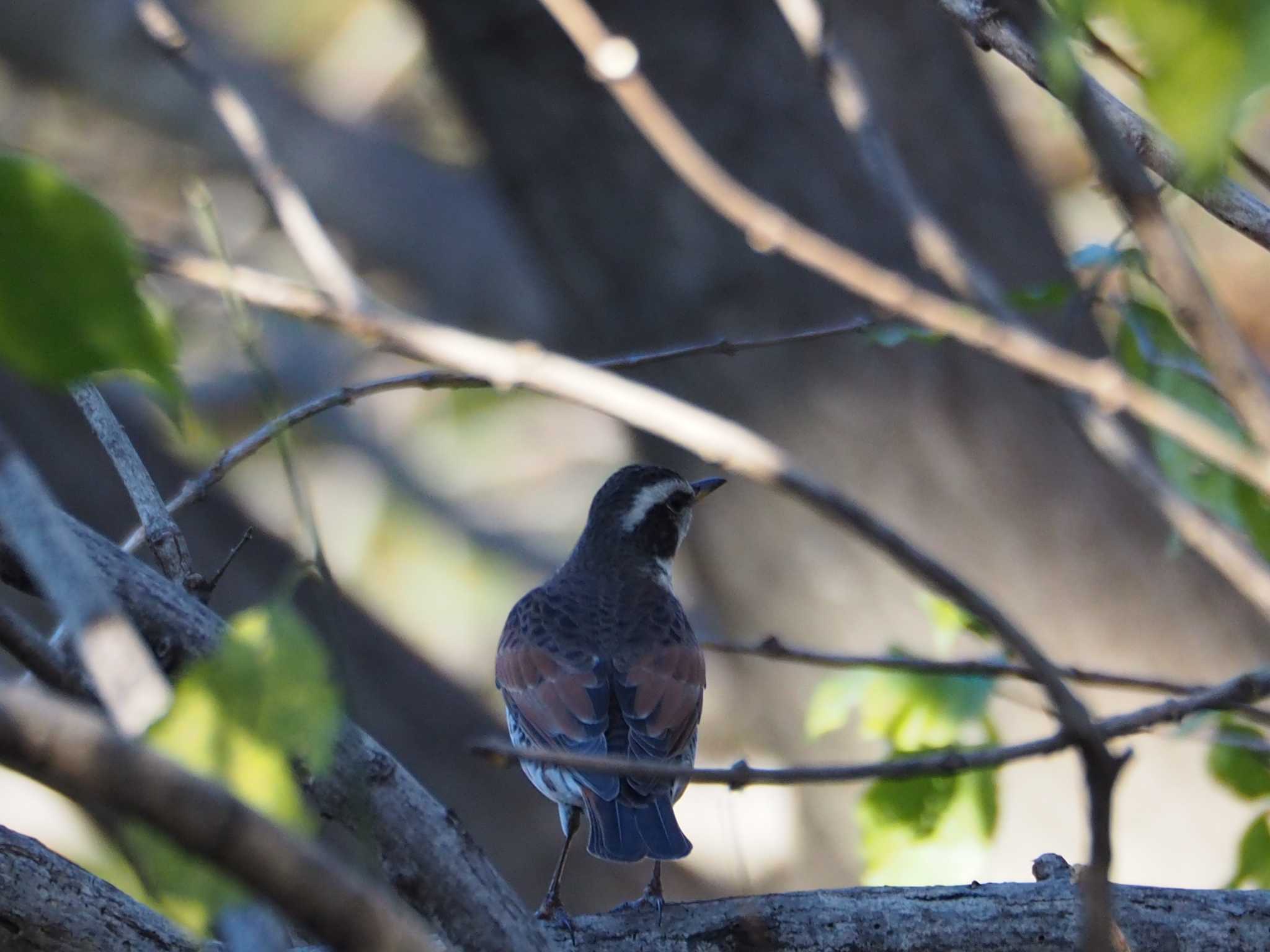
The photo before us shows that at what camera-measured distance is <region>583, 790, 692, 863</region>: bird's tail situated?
3244 mm

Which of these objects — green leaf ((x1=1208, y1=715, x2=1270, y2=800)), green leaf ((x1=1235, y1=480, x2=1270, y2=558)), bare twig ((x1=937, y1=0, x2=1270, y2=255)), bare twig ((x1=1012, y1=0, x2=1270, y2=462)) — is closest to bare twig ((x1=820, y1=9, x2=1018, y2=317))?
bare twig ((x1=937, y1=0, x2=1270, y2=255))

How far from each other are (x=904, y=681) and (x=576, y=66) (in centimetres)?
380

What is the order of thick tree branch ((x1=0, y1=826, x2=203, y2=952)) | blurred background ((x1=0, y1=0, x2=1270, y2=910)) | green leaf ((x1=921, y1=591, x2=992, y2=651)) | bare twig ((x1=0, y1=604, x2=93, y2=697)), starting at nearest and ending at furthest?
1. bare twig ((x1=0, y1=604, x2=93, y2=697))
2. thick tree branch ((x1=0, y1=826, x2=203, y2=952))
3. green leaf ((x1=921, y1=591, x2=992, y2=651))
4. blurred background ((x1=0, y1=0, x2=1270, y2=910))

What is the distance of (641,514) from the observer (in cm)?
476

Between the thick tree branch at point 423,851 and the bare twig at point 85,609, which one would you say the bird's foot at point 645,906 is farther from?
the bare twig at point 85,609

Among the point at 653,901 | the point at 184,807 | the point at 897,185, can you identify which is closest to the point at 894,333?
the point at 897,185

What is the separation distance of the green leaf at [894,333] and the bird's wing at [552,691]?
4.58 feet

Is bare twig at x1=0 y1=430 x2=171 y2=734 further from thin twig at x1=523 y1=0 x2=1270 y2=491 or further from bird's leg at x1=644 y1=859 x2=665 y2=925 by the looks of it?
bird's leg at x1=644 y1=859 x2=665 y2=925

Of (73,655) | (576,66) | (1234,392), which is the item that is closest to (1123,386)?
(1234,392)

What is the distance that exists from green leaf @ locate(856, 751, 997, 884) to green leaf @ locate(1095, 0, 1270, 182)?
2.28 meters

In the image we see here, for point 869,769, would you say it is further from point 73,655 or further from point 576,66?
point 576,66

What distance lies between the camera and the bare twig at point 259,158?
1.40 meters

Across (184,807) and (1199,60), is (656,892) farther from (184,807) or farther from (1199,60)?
(1199,60)

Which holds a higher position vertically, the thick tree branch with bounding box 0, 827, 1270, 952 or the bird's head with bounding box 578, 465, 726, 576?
the bird's head with bounding box 578, 465, 726, 576
